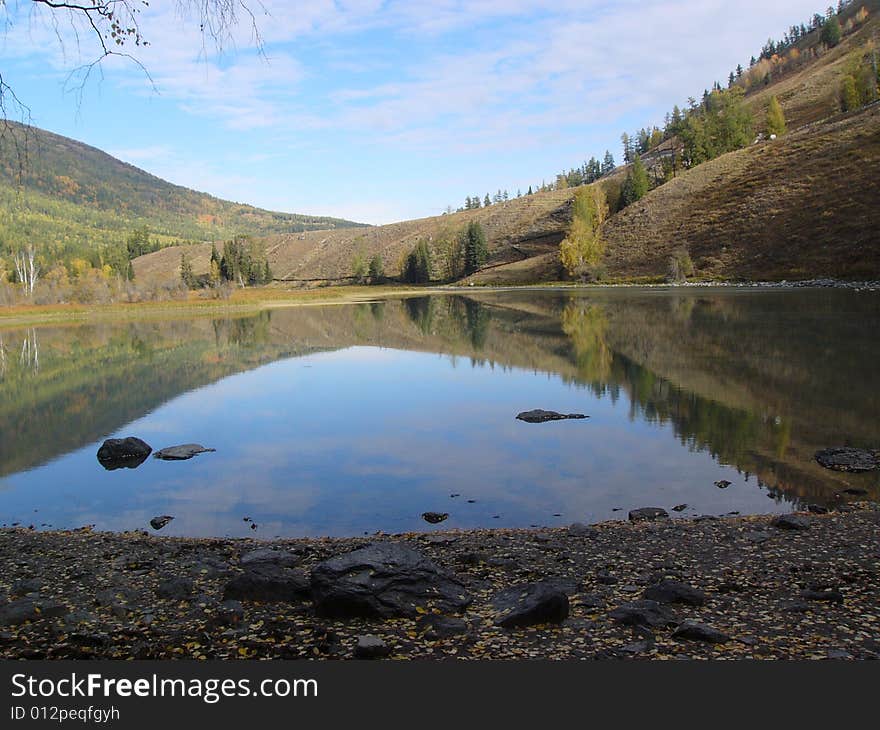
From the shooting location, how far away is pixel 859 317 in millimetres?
40406

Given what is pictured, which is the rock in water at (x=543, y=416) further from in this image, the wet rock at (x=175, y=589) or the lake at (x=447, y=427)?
the wet rock at (x=175, y=589)

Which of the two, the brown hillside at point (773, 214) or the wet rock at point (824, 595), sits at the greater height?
the brown hillside at point (773, 214)

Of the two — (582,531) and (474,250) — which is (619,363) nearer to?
(582,531)

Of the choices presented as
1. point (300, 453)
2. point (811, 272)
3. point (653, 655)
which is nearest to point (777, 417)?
point (300, 453)

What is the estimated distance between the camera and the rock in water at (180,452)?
1719 cm

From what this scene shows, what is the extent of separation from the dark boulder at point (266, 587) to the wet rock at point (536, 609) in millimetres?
2258

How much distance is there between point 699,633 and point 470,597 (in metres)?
2.42

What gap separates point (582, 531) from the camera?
1059 centimetres

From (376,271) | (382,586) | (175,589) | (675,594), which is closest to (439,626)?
(382,586)

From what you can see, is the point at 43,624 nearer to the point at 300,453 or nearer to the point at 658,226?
the point at 300,453

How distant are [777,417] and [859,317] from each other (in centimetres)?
2689

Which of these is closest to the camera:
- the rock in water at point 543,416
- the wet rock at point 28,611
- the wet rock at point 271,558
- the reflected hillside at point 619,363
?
the wet rock at point 28,611

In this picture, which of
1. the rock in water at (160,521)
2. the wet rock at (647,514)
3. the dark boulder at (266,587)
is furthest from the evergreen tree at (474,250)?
the dark boulder at (266,587)

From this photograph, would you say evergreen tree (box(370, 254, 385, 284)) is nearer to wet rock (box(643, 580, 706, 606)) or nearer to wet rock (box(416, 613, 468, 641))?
wet rock (box(643, 580, 706, 606))
